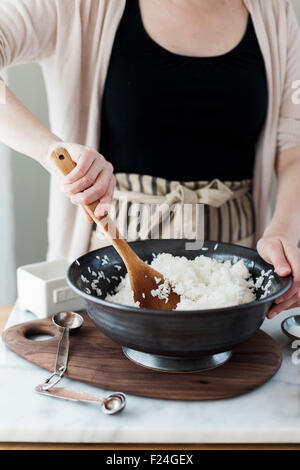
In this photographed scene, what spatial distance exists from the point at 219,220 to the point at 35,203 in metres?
1.02

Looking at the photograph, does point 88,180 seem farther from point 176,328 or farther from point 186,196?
point 186,196

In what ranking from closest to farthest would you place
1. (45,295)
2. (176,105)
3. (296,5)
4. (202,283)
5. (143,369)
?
(143,369) < (202,283) < (45,295) < (176,105) < (296,5)

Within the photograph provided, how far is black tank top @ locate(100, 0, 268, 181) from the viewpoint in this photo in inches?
55.2

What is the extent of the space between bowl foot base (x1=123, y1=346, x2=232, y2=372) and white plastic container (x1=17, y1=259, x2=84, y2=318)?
0.29 metres

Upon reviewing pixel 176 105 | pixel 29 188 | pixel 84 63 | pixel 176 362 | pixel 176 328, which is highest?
pixel 84 63

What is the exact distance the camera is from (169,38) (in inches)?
55.9

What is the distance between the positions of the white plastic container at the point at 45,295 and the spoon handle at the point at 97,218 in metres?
0.21

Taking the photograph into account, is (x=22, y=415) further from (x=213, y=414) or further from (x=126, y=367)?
(x=213, y=414)

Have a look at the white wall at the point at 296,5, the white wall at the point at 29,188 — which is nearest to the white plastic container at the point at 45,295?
the white wall at the point at 29,188

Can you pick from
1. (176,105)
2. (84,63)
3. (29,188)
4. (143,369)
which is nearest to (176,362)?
(143,369)

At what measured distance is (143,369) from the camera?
3.05ft

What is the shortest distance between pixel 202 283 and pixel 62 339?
11.7 inches

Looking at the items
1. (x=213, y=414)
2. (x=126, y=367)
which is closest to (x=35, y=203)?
(x=126, y=367)

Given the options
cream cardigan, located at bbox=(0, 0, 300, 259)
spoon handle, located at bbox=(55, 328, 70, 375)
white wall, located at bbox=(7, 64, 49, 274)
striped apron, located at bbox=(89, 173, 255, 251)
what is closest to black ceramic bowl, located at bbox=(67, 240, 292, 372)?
spoon handle, located at bbox=(55, 328, 70, 375)
